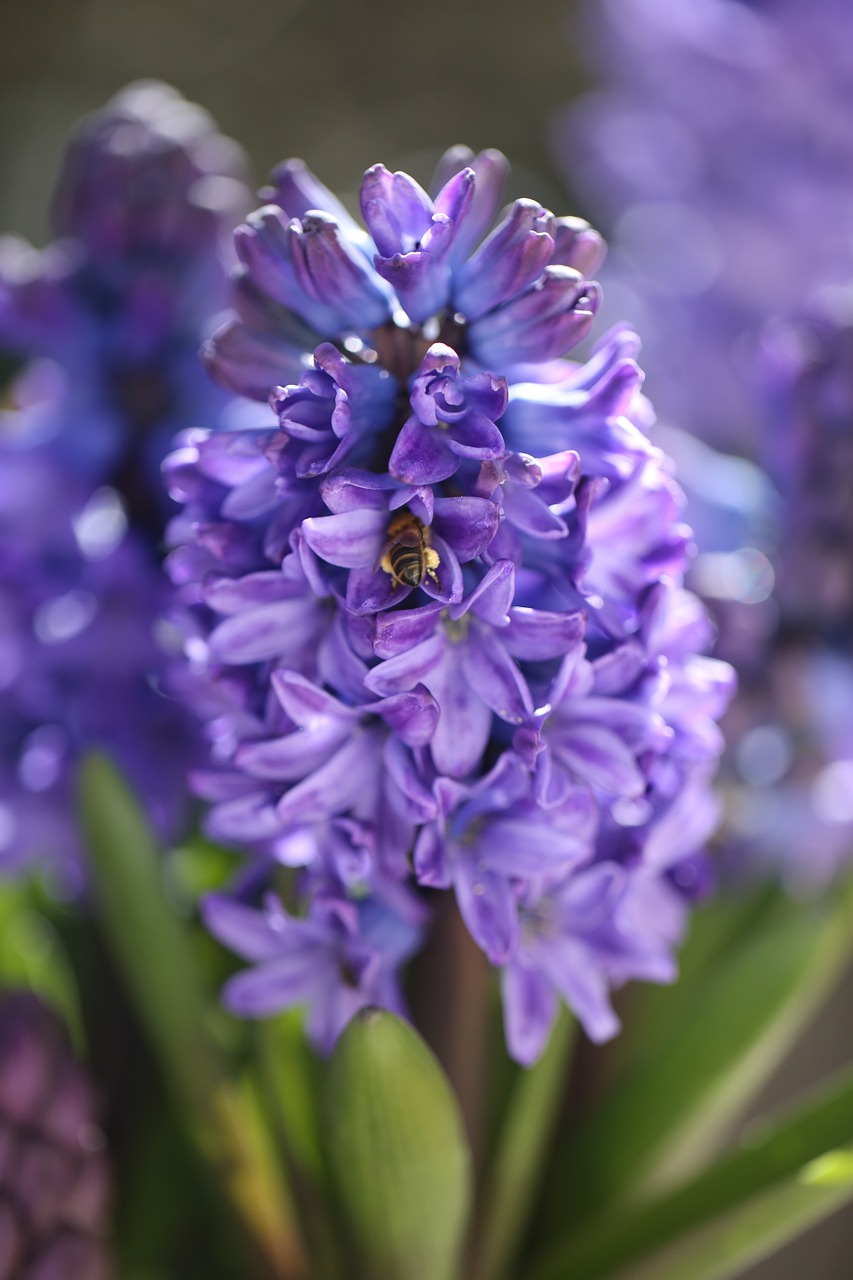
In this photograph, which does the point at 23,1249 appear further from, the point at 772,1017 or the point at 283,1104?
the point at 772,1017

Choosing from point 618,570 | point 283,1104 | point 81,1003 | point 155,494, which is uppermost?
point 618,570

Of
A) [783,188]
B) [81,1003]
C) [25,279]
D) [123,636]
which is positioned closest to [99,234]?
[25,279]

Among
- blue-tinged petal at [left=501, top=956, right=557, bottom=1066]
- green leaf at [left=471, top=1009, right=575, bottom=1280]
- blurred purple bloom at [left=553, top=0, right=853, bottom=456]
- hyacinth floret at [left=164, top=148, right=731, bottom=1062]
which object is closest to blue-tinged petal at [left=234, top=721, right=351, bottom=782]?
hyacinth floret at [left=164, top=148, right=731, bottom=1062]

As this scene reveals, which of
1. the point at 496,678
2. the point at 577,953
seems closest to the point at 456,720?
the point at 496,678

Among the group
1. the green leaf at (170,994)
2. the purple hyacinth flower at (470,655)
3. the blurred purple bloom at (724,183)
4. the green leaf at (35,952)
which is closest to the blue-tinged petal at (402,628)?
the purple hyacinth flower at (470,655)

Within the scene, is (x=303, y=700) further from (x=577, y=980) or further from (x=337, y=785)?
(x=577, y=980)
